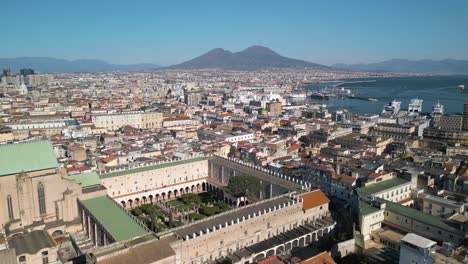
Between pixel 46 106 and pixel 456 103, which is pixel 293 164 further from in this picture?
pixel 456 103

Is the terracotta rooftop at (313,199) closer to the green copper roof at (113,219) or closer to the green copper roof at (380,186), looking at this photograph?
the green copper roof at (380,186)

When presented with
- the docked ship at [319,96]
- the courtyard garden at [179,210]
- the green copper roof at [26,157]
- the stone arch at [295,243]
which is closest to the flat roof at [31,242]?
the green copper roof at [26,157]

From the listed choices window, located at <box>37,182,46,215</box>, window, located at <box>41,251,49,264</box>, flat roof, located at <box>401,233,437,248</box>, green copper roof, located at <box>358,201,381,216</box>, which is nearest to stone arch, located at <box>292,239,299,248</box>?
green copper roof, located at <box>358,201,381,216</box>

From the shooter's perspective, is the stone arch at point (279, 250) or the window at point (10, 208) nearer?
the stone arch at point (279, 250)

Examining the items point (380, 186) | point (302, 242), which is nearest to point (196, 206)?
point (302, 242)

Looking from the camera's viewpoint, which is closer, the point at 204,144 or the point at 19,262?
the point at 19,262

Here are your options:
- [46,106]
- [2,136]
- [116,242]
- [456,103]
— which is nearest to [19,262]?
[116,242]
